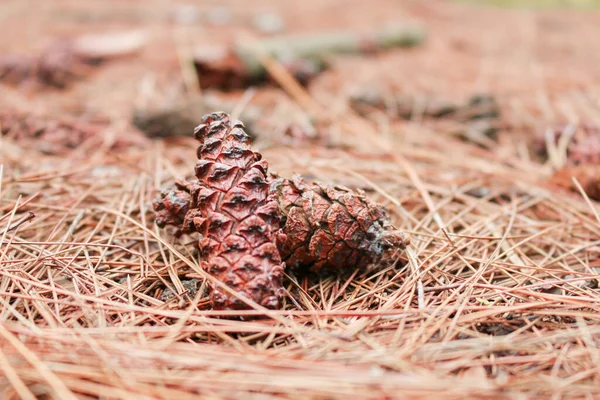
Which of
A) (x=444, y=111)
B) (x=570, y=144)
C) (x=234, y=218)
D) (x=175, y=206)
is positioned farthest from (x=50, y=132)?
(x=570, y=144)

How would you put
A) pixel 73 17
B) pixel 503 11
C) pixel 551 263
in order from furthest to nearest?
pixel 503 11
pixel 73 17
pixel 551 263

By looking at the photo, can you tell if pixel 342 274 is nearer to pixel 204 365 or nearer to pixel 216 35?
→ pixel 204 365

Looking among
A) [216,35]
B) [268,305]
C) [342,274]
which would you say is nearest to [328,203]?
[342,274]

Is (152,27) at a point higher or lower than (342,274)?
higher

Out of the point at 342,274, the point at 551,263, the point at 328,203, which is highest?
the point at 328,203

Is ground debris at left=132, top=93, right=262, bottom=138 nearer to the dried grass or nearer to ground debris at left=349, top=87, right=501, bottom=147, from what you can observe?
the dried grass

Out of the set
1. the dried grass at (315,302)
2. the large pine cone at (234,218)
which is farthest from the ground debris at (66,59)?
the large pine cone at (234,218)

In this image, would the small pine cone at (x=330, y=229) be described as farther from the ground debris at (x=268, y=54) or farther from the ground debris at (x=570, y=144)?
the ground debris at (x=268, y=54)

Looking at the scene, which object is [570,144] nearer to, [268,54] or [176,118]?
[176,118]
